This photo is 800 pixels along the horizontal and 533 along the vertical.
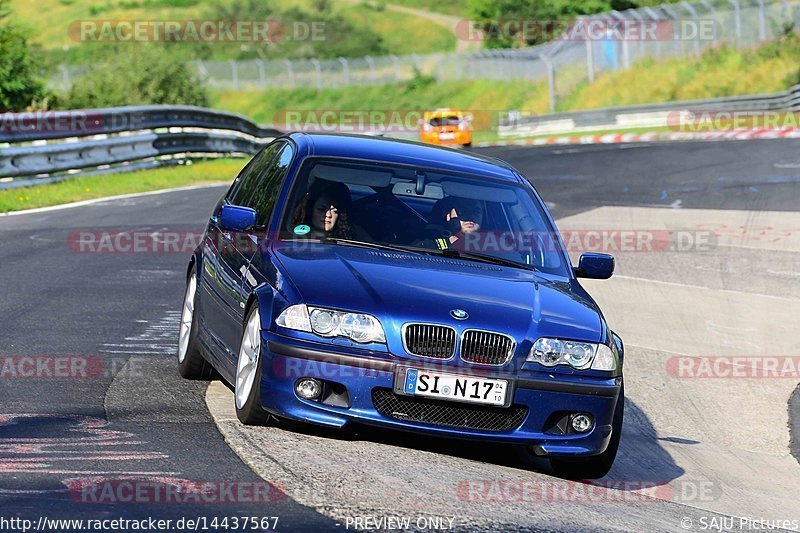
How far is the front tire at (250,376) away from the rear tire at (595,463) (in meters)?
1.52

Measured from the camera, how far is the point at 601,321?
6.96m

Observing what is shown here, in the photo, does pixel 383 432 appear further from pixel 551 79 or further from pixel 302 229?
pixel 551 79

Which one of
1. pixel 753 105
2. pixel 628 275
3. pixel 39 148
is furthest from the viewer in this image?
pixel 753 105

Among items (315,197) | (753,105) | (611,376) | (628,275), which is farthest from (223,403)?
(753,105)

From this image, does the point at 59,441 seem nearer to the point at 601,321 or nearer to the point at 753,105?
the point at 601,321

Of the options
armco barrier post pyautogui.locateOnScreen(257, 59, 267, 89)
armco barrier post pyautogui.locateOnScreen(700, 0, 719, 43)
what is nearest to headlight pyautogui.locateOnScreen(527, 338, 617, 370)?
armco barrier post pyautogui.locateOnScreen(700, 0, 719, 43)

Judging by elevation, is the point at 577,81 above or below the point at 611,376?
below

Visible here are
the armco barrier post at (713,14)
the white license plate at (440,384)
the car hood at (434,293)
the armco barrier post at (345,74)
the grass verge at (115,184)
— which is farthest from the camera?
the armco barrier post at (345,74)

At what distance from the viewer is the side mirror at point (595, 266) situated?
25.9ft

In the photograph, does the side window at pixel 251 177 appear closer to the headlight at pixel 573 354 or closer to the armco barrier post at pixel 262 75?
the headlight at pixel 573 354

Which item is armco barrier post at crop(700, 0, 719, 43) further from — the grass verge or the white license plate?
the white license plate

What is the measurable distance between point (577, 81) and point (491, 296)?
52394 millimetres

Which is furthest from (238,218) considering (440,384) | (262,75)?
(262,75)

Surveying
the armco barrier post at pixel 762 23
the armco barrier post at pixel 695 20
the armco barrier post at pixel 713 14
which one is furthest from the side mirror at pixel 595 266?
the armco barrier post at pixel 762 23
